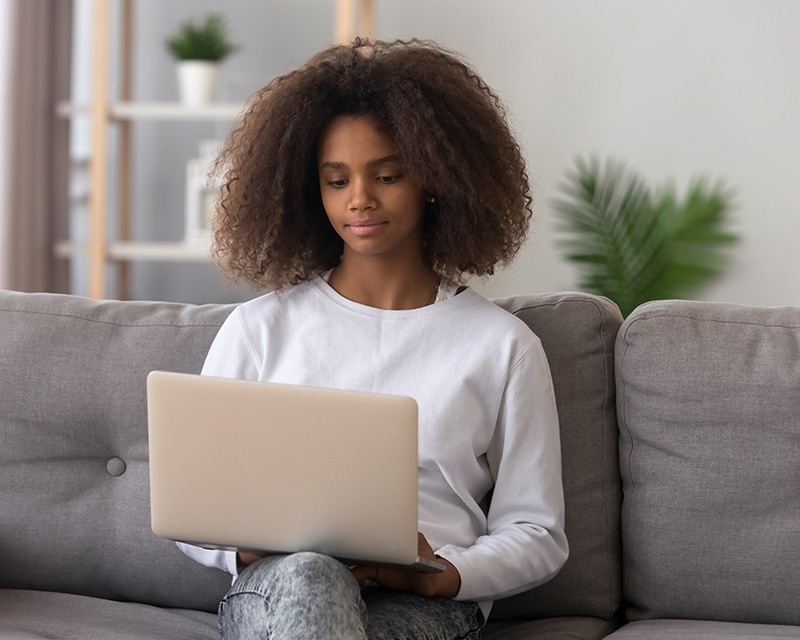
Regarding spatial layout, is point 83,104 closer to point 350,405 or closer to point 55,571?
point 55,571

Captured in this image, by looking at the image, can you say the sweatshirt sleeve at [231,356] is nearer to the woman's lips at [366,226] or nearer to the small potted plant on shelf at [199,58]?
the woman's lips at [366,226]

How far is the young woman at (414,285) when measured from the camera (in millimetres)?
1348

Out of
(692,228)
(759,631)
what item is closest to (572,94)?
(692,228)

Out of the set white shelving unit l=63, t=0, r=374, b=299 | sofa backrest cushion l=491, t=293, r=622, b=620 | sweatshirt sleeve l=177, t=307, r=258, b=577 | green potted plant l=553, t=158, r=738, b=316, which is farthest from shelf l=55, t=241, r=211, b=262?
sofa backrest cushion l=491, t=293, r=622, b=620

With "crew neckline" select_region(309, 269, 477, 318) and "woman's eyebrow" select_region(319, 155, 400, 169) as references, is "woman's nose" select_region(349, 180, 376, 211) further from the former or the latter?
"crew neckline" select_region(309, 269, 477, 318)

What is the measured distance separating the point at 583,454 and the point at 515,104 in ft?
7.16

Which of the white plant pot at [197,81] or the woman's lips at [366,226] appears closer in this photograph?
the woman's lips at [366,226]

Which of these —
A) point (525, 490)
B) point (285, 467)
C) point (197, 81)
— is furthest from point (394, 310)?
point (197, 81)

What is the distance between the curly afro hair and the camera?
1429 millimetres

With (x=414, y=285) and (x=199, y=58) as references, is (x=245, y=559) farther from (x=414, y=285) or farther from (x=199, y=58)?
(x=199, y=58)

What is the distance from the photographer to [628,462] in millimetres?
1504

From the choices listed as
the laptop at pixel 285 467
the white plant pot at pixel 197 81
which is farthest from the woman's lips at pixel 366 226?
the white plant pot at pixel 197 81

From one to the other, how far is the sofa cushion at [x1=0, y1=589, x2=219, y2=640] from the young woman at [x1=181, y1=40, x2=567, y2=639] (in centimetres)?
12

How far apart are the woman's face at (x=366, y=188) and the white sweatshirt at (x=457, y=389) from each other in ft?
0.39
